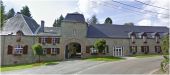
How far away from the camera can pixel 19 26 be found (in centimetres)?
4994

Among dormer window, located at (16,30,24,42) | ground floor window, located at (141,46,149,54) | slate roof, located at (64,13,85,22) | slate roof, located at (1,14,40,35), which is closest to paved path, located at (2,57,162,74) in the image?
dormer window, located at (16,30,24,42)

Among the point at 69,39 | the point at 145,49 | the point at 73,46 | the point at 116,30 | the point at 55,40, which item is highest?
the point at 116,30

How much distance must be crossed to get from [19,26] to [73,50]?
35.8 ft

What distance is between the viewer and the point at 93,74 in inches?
1004

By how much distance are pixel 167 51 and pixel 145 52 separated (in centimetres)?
3041

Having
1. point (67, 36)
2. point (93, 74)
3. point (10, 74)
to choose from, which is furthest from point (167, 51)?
point (67, 36)

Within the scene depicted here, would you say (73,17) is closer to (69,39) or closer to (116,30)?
(69,39)

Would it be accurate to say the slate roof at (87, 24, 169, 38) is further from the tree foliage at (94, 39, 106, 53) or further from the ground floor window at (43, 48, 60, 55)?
the ground floor window at (43, 48, 60, 55)

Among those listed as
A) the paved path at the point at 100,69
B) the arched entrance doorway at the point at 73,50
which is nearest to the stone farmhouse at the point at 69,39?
the arched entrance doorway at the point at 73,50

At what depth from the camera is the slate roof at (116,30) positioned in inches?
2031

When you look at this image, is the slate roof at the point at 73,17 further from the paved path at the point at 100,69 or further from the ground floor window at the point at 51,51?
the paved path at the point at 100,69

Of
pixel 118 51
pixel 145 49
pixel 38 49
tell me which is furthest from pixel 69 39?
pixel 145 49

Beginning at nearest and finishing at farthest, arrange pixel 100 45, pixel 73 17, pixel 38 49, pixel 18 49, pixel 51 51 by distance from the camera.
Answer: pixel 38 49, pixel 18 49, pixel 100 45, pixel 51 51, pixel 73 17

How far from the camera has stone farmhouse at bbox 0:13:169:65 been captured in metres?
45.5
